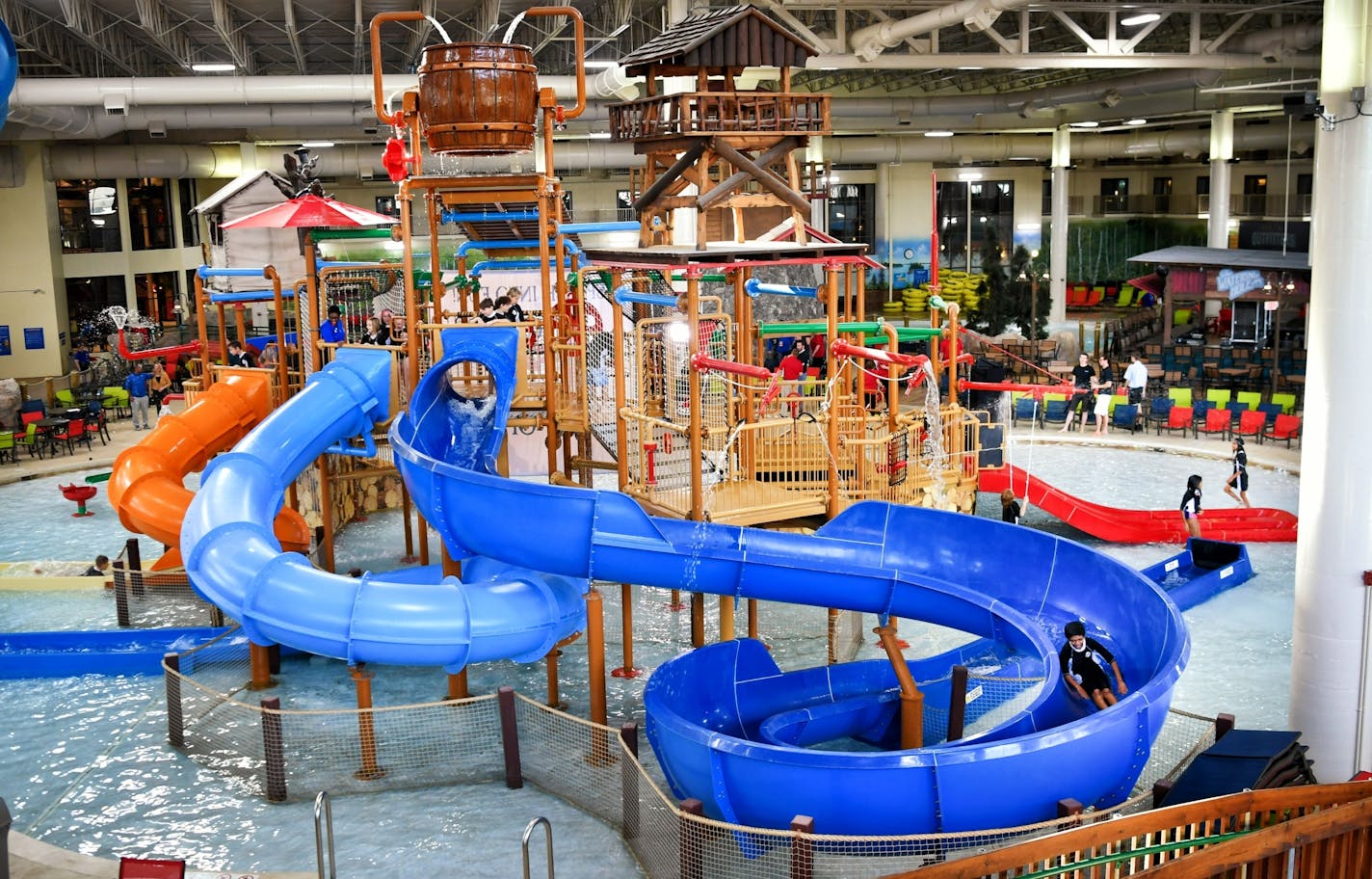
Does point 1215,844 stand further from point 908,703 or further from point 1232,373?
point 1232,373

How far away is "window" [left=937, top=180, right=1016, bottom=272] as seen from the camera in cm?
4431

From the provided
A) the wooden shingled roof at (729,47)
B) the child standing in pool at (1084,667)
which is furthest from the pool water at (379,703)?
the wooden shingled roof at (729,47)

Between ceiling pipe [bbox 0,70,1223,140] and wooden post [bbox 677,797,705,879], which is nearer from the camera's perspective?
wooden post [bbox 677,797,705,879]

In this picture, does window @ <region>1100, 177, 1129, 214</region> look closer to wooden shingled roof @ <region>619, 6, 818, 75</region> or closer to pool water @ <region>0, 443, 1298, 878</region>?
pool water @ <region>0, 443, 1298, 878</region>

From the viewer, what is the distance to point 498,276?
19.7m

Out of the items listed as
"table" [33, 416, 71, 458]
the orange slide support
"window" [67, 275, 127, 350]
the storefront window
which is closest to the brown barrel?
the orange slide support

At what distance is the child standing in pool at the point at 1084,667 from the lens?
9.92 meters

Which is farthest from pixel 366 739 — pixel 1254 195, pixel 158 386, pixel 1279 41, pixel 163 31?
pixel 1254 195

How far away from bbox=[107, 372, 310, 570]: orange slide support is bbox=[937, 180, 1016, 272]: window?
3182cm

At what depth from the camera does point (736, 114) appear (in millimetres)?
12320

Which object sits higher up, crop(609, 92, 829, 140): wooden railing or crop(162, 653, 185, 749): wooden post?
crop(609, 92, 829, 140): wooden railing

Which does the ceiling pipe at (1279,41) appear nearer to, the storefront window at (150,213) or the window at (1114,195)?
the window at (1114,195)

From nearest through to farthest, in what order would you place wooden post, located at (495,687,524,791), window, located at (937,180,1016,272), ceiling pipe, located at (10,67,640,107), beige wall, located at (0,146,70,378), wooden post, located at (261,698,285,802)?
wooden post, located at (261,698,285,802)
wooden post, located at (495,687,524,791)
ceiling pipe, located at (10,67,640,107)
beige wall, located at (0,146,70,378)
window, located at (937,180,1016,272)

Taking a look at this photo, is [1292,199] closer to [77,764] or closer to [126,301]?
[126,301]
